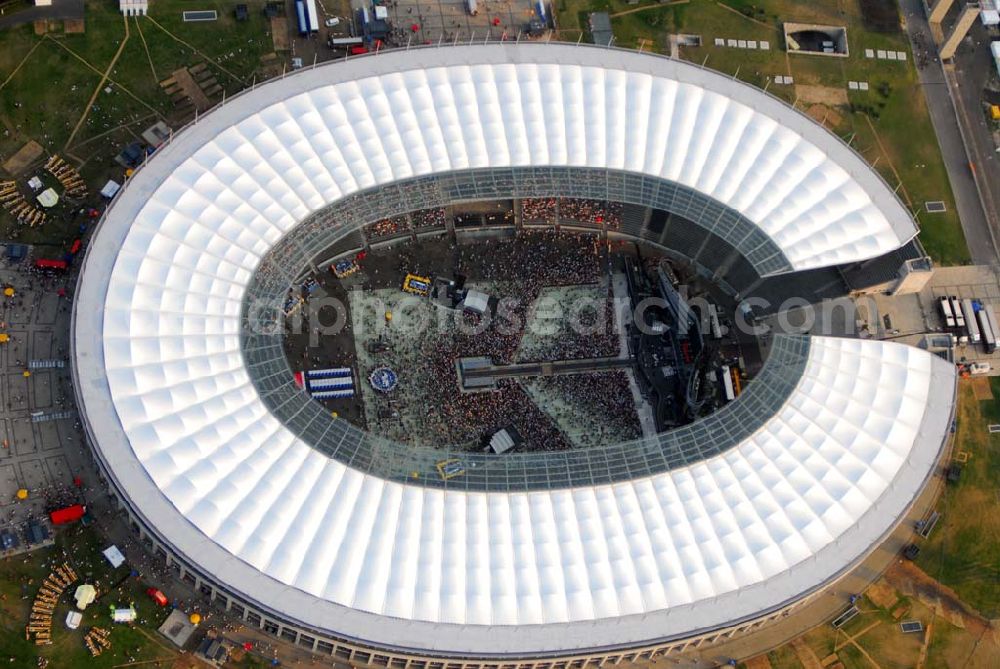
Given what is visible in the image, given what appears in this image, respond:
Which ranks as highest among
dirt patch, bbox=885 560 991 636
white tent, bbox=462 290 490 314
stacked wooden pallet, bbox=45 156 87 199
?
stacked wooden pallet, bbox=45 156 87 199

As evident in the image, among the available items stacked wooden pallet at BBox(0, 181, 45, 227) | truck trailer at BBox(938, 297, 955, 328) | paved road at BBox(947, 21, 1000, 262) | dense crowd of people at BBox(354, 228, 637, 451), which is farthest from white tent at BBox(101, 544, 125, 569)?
paved road at BBox(947, 21, 1000, 262)

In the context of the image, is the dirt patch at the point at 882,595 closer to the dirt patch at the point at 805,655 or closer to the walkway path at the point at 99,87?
the dirt patch at the point at 805,655

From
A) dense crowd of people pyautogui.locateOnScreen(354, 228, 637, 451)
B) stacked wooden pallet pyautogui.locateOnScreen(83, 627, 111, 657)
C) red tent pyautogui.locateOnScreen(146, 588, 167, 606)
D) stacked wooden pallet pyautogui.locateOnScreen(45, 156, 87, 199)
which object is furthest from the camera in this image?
stacked wooden pallet pyautogui.locateOnScreen(45, 156, 87, 199)

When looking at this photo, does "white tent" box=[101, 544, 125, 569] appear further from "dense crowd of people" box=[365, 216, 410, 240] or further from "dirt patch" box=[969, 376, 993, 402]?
"dirt patch" box=[969, 376, 993, 402]

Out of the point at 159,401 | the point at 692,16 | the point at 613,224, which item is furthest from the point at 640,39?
the point at 159,401

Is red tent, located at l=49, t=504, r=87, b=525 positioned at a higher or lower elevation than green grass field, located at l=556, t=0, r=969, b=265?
lower

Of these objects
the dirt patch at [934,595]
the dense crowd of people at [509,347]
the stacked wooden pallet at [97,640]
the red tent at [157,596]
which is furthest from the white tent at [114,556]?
the dirt patch at [934,595]
